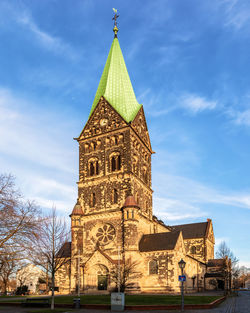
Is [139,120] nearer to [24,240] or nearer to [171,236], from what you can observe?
[171,236]

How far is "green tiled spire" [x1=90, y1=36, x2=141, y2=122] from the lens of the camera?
173ft

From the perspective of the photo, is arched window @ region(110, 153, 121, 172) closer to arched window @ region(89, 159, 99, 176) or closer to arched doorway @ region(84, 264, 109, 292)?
arched window @ region(89, 159, 99, 176)

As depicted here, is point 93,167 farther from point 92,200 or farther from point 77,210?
point 77,210

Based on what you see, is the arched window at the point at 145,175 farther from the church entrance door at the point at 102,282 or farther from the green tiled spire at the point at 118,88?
the church entrance door at the point at 102,282

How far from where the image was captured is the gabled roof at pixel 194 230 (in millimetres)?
71000

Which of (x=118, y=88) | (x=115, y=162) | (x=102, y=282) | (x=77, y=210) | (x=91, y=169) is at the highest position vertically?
(x=118, y=88)

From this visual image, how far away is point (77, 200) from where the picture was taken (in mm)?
49281

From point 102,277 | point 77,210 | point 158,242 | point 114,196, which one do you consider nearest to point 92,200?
point 77,210

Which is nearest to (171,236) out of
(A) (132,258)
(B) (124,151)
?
(A) (132,258)

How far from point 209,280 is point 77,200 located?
30.3m

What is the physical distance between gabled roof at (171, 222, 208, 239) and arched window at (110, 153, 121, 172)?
31.9m

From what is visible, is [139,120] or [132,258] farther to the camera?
[139,120]

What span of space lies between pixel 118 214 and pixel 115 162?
8.23m

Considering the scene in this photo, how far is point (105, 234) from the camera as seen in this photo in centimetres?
4500
